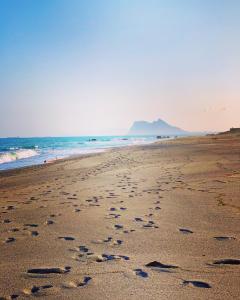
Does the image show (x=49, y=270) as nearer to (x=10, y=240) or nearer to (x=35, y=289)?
(x=35, y=289)

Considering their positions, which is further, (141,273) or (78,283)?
(141,273)

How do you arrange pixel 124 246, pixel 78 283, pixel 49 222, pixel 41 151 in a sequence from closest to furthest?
pixel 78 283 → pixel 124 246 → pixel 49 222 → pixel 41 151

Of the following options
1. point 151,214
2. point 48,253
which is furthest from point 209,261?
point 151,214

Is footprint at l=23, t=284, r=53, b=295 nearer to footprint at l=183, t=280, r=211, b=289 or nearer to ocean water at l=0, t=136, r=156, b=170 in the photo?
footprint at l=183, t=280, r=211, b=289

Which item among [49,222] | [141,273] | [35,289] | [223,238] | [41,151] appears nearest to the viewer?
[35,289]

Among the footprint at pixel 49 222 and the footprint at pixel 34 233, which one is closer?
→ the footprint at pixel 34 233

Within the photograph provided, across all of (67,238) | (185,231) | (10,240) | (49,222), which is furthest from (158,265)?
(49,222)

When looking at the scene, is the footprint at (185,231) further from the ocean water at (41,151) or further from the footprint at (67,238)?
the ocean water at (41,151)

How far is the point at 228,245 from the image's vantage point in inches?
187

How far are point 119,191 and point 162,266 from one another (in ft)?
19.6

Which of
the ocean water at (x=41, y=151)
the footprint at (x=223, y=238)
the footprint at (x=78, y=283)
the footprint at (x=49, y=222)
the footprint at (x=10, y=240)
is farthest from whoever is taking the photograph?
the ocean water at (x=41, y=151)

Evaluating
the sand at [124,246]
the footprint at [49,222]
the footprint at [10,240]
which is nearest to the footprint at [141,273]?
the sand at [124,246]

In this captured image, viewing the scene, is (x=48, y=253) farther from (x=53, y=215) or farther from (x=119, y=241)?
(x=53, y=215)

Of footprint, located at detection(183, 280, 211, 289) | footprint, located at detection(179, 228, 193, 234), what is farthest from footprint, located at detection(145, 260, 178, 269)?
footprint, located at detection(179, 228, 193, 234)
